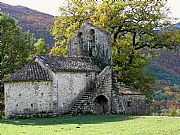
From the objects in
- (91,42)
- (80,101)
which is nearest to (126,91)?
(80,101)

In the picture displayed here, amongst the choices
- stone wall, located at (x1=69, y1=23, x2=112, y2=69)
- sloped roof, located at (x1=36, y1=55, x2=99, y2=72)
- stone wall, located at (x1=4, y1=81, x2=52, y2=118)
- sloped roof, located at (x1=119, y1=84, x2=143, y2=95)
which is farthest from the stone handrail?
stone wall, located at (x1=4, y1=81, x2=52, y2=118)

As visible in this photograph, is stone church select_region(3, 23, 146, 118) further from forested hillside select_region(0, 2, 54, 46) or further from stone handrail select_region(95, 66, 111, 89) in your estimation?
forested hillside select_region(0, 2, 54, 46)

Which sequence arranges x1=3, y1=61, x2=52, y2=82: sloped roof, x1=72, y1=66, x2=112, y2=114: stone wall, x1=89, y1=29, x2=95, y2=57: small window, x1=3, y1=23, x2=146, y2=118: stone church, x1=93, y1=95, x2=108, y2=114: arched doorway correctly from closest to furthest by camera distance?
x1=3, y1=61, x2=52, y2=82: sloped roof
x1=3, y1=23, x2=146, y2=118: stone church
x1=72, y1=66, x2=112, y2=114: stone wall
x1=93, y1=95, x2=108, y2=114: arched doorway
x1=89, y1=29, x2=95, y2=57: small window

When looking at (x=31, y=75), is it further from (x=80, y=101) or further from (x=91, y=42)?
(x=91, y=42)

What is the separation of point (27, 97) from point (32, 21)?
3533 inches

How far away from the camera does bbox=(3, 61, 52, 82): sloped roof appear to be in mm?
32969

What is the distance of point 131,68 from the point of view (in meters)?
45.8

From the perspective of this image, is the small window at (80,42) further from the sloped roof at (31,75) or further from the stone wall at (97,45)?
the sloped roof at (31,75)

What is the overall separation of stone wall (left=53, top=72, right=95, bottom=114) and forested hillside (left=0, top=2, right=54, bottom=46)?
56.5 m

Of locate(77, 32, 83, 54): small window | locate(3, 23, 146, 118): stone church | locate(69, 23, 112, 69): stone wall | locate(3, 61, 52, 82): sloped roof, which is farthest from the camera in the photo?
locate(77, 32, 83, 54): small window

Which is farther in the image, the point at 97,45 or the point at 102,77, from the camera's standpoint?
the point at 97,45

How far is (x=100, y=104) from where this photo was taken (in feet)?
126

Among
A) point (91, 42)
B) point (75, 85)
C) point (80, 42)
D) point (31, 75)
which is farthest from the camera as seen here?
point (80, 42)

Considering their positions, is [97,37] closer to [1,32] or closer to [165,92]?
[1,32]
